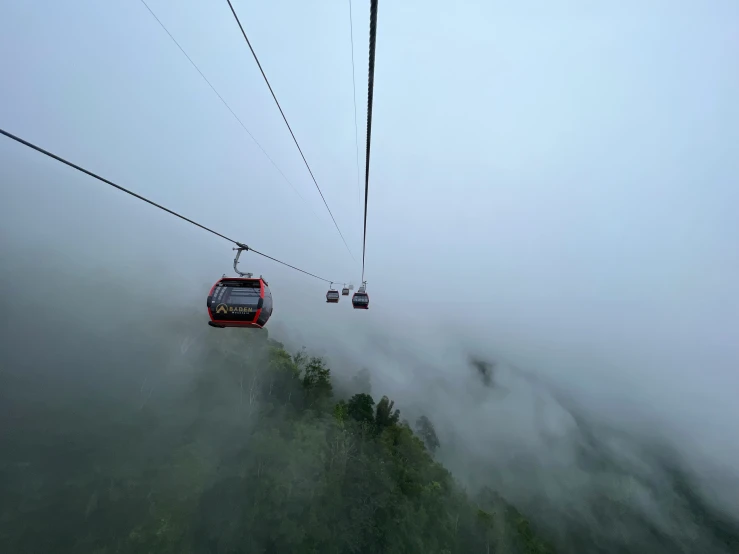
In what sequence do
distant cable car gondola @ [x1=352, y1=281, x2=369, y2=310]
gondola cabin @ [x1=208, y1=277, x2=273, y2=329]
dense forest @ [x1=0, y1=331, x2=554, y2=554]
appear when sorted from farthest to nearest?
dense forest @ [x1=0, y1=331, x2=554, y2=554], distant cable car gondola @ [x1=352, y1=281, x2=369, y2=310], gondola cabin @ [x1=208, y1=277, x2=273, y2=329]

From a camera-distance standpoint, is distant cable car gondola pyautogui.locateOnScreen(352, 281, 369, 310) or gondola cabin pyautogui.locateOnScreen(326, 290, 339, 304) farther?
gondola cabin pyautogui.locateOnScreen(326, 290, 339, 304)

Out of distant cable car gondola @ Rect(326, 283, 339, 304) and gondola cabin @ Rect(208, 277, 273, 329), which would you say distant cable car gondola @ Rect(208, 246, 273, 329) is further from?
distant cable car gondola @ Rect(326, 283, 339, 304)

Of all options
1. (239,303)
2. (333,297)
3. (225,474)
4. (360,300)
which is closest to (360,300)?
(360,300)

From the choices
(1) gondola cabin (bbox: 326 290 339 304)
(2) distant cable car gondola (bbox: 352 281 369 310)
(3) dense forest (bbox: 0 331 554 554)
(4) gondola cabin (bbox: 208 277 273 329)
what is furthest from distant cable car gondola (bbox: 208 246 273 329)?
(3) dense forest (bbox: 0 331 554 554)

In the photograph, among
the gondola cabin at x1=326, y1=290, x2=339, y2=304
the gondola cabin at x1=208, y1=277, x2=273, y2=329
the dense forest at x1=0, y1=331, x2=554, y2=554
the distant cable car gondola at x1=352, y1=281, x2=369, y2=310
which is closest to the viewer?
the gondola cabin at x1=208, y1=277, x2=273, y2=329

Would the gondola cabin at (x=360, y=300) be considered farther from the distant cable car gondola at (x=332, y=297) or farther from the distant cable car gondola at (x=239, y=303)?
the distant cable car gondola at (x=239, y=303)

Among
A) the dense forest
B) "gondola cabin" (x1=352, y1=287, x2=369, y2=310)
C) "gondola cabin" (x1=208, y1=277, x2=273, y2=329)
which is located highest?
"gondola cabin" (x1=352, y1=287, x2=369, y2=310)

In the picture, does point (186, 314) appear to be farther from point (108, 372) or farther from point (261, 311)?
point (261, 311)
